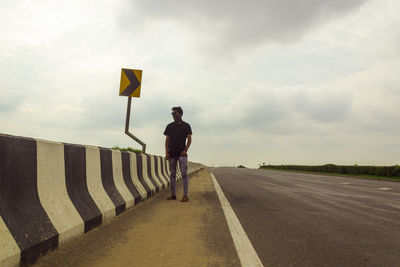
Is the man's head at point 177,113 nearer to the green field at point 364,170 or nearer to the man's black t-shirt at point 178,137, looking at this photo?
the man's black t-shirt at point 178,137

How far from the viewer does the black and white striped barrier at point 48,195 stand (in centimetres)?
250

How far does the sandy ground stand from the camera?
2.70 metres

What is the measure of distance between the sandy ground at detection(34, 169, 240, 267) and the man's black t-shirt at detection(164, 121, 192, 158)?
2038 millimetres

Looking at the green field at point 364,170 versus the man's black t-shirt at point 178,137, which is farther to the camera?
the green field at point 364,170

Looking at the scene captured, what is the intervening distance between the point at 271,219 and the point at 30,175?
135 inches

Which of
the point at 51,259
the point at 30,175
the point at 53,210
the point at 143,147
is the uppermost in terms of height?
the point at 143,147

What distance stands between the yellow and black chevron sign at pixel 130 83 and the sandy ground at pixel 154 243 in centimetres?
384

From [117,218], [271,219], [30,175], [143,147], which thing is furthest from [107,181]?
[143,147]

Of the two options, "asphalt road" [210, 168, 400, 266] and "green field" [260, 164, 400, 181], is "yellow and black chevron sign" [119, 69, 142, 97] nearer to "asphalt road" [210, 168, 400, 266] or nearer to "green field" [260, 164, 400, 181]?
"asphalt road" [210, 168, 400, 266]

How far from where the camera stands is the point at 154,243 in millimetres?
3264

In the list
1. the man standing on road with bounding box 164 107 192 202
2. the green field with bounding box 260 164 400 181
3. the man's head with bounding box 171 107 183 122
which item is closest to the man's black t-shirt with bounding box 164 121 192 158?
the man standing on road with bounding box 164 107 192 202

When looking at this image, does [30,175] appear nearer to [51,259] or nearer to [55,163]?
[55,163]

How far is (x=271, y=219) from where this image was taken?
4727mm

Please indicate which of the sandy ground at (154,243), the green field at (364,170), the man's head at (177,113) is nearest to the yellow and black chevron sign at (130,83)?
the man's head at (177,113)
